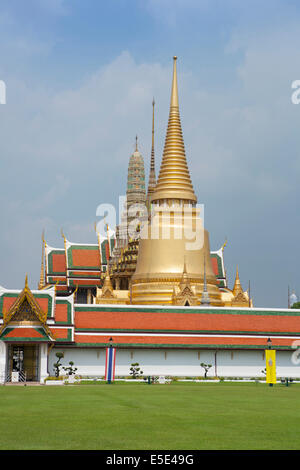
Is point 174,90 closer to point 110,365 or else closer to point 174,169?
point 174,169

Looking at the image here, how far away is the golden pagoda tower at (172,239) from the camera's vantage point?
54875 millimetres

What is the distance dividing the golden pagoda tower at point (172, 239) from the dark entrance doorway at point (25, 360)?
15.6 metres

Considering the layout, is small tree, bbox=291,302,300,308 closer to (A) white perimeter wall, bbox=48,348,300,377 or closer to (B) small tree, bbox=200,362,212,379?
(A) white perimeter wall, bbox=48,348,300,377

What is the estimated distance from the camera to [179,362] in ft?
139

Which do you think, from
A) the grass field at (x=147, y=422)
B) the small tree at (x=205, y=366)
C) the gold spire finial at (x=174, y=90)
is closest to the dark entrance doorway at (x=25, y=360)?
the small tree at (x=205, y=366)

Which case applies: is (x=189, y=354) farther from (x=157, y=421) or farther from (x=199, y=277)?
(x=157, y=421)

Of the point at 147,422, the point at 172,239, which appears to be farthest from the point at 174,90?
the point at 147,422

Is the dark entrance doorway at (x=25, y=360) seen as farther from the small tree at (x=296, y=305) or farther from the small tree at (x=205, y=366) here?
the small tree at (x=296, y=305)

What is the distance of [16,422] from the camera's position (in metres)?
16.3

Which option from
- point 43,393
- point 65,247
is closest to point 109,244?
point 65,247

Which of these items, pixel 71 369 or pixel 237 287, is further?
pixel 237 287

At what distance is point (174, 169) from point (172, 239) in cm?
574

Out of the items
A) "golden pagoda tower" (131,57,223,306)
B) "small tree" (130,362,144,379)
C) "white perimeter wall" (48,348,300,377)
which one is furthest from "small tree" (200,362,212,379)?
"golden pagoda tower" (131,57,223,306)

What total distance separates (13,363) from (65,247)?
107 ft
